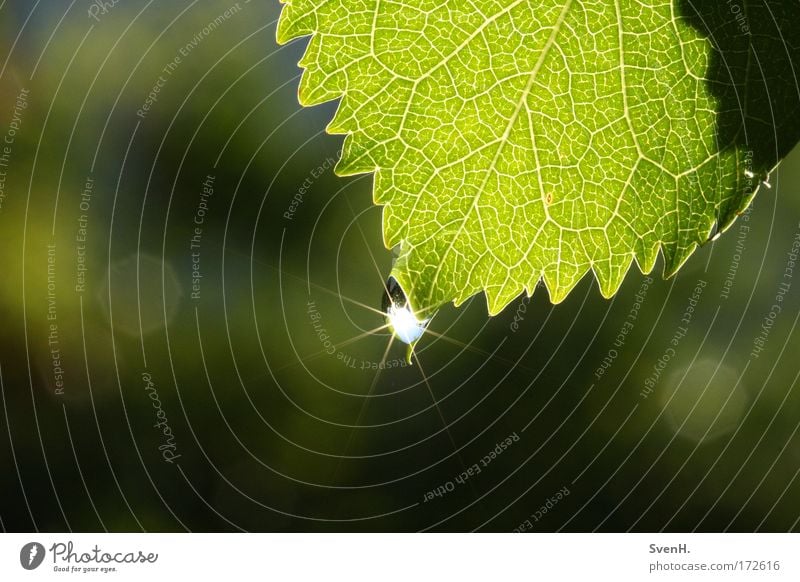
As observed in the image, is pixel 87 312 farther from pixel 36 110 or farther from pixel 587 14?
pixel 587 14

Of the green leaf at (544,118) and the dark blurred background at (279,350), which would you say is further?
the dark blurred background at (279,350)

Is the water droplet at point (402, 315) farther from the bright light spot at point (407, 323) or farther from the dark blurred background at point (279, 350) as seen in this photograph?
the dark blurred background at point (279, 350)
